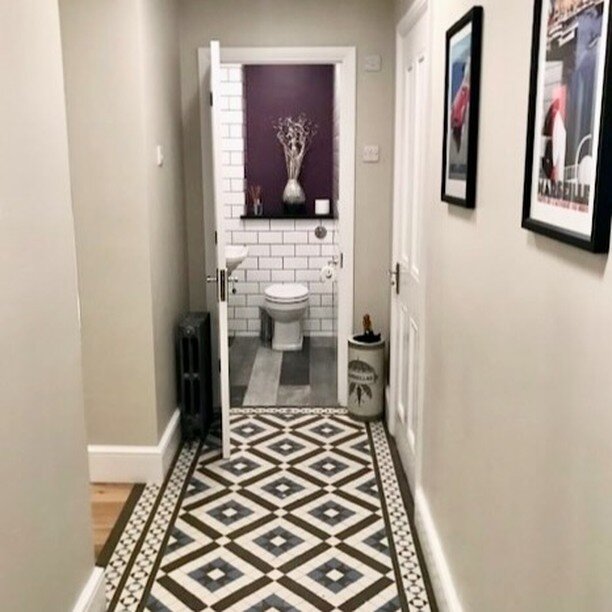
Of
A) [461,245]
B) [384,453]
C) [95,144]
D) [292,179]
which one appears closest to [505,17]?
[461,245]

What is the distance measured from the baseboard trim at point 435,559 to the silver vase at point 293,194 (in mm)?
3389

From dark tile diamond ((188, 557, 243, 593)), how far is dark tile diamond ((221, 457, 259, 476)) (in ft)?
2.67

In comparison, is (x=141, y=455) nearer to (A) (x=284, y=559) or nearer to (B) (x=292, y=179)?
(A) (x=284, y=559)

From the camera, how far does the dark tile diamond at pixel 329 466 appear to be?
3465 mm

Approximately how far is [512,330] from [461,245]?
58 cm

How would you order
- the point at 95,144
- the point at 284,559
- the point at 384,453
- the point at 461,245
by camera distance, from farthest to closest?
the point at 384,453 < the point at 95,144 < the point at 284,559 < the point at 461,245

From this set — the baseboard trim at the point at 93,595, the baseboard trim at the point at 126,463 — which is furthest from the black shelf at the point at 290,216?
the baseboard trim at the point at 93,595

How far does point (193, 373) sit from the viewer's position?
3719 millimetres

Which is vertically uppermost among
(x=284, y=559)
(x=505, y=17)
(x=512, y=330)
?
(x=505, y=17)

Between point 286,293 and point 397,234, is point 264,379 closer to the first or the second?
point 286,293

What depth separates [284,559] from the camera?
270 centimetres

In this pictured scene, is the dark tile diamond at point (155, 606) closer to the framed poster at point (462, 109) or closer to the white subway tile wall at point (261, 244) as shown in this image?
the framed poster at point (462, 109)

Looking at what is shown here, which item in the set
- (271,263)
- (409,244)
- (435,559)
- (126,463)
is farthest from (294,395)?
(435,559)

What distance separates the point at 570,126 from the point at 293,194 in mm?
4650
